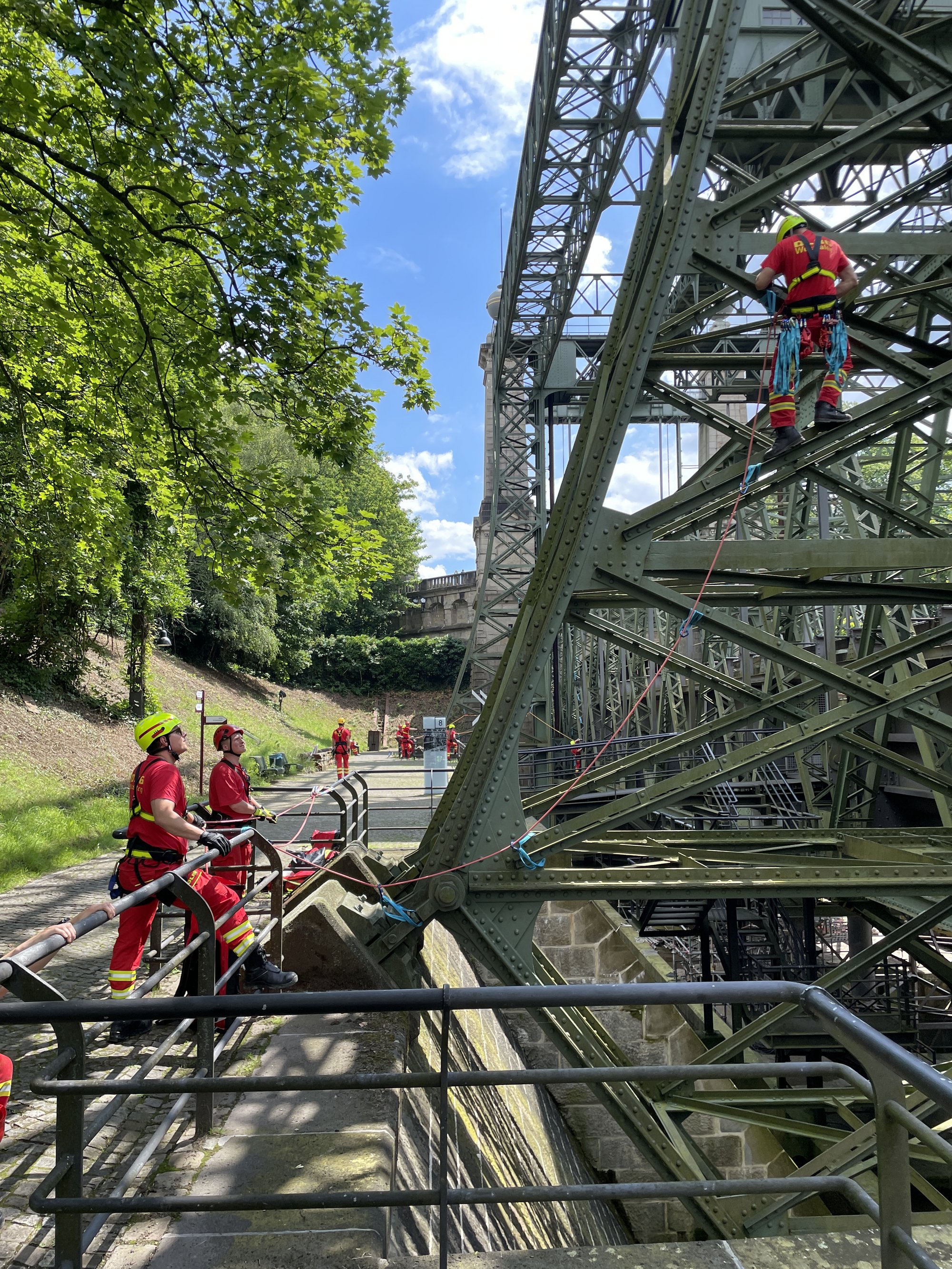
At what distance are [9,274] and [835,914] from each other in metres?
10.9

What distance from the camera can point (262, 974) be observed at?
4.63m

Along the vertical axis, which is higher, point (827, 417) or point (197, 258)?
point (197, 258)

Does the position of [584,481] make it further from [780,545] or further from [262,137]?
[262,137]

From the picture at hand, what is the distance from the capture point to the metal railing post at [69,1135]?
2.16 m

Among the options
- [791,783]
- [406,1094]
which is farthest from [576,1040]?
[791,783]

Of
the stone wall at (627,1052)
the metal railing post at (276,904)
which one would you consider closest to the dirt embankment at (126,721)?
the stone wall at (627,1052)

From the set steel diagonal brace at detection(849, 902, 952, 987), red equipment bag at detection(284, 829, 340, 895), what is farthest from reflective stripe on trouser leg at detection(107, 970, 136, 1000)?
steel diagonal brace at detection(849, 902, 952, 987)

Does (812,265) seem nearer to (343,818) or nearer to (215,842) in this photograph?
(215,842)

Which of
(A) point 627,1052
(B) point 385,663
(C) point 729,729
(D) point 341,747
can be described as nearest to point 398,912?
(C) point 729,729

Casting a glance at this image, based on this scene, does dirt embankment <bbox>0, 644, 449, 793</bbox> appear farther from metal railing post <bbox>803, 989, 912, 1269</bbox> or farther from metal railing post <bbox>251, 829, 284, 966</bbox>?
metal railing post <bbox>803, 989, 912, 1269</bbox>

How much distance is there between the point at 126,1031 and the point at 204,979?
4.70ft

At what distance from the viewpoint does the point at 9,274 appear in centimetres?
744

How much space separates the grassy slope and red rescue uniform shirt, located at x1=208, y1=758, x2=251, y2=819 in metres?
4.03

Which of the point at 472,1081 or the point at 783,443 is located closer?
the point at 472,1081
